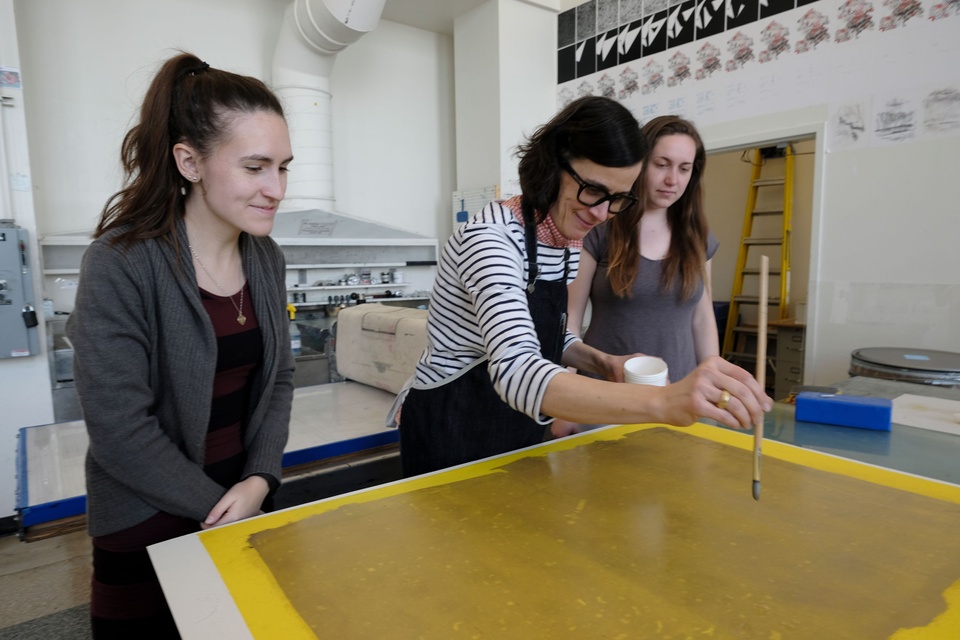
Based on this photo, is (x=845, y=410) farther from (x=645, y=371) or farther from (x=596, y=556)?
(x=596, y=556)

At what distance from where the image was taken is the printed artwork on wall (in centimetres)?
260

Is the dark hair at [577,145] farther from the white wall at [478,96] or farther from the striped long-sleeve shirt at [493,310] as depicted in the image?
the white wall at [478,96]

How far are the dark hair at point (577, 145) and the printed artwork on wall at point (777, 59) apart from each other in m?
2.37

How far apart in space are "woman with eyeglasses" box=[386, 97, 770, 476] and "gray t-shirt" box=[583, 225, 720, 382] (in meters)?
0.30

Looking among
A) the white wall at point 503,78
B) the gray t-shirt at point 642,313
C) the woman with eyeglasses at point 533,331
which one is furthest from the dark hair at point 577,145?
the white wall at point 503,78

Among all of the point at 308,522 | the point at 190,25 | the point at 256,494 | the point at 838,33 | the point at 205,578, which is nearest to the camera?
the point at 205,578

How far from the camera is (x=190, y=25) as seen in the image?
12.6 ft

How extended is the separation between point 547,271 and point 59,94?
364cm

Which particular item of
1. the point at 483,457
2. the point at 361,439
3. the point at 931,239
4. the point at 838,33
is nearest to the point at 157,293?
the point at 483,457

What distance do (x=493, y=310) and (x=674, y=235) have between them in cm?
95

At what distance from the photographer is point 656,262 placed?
167 cm

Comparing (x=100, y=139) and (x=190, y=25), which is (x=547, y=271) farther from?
(x=190, y=25)

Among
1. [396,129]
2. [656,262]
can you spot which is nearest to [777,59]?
[656,262]

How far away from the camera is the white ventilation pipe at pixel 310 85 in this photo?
3.64 metres
